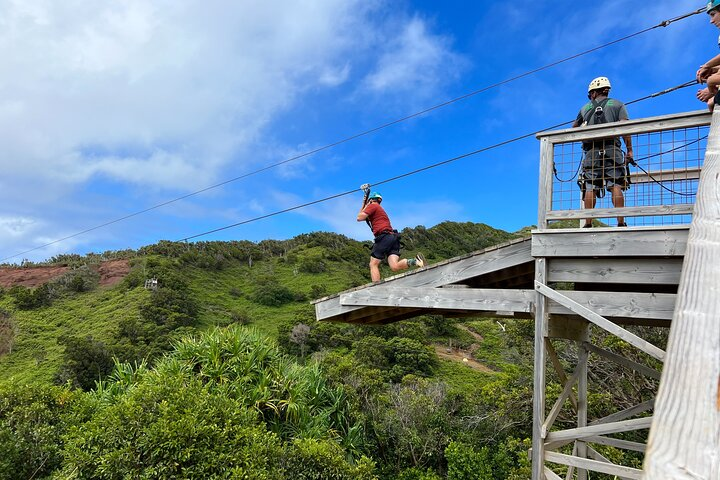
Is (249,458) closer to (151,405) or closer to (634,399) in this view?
(151,405)

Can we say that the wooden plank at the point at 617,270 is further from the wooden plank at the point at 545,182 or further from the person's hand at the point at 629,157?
the person's hand at the point at 629,157

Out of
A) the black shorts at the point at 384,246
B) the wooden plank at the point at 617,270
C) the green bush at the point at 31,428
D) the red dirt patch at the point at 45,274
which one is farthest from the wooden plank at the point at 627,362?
the red dirt patch at the point at 45,274

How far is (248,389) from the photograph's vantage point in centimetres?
943

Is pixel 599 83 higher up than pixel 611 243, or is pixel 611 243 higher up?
pixel 599 83

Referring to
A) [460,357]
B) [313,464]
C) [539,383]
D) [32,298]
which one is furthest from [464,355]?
[32,298]

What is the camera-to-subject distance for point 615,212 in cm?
427

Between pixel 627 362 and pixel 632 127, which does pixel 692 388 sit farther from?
pixel 627 362

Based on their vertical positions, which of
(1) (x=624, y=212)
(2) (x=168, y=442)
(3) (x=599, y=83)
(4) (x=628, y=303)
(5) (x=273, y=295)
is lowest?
(2) (x=168, y=442)

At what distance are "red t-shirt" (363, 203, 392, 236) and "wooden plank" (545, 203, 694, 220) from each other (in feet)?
8.11

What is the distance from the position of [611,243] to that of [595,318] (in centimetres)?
65

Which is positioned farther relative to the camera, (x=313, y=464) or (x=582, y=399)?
(x=313, y=464)

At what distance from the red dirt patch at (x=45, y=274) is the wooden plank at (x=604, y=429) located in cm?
3297

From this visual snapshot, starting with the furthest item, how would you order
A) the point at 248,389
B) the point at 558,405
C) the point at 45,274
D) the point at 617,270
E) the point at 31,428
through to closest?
the point at 45,274
the point at 248,389
the point at 31,428
the point at 558,405
the point at 617,270

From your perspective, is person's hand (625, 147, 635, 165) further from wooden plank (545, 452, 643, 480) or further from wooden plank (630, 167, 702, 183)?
wooden plank (545, 452, 643, 480)
